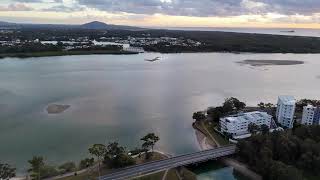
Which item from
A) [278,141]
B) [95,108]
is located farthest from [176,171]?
[95,108]

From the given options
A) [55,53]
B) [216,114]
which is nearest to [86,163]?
[216,114]

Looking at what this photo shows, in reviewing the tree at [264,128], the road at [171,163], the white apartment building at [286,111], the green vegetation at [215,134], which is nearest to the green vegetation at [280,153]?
the road at [171,163]

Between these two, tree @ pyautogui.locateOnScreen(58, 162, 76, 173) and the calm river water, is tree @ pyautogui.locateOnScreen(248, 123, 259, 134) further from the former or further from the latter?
tree @ pyautogui.locateOnScreen(58, 162, 76, 173)

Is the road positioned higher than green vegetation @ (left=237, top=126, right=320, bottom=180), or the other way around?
green vegetation @ (left=237, top=126, right=320, bottom=180)

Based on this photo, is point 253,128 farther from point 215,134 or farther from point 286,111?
point 286,111

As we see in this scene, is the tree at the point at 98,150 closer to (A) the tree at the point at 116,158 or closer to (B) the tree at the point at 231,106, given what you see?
(A) the tree at the point at 116,158

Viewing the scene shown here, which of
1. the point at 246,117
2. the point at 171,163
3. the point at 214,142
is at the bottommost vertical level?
the point at 214,142

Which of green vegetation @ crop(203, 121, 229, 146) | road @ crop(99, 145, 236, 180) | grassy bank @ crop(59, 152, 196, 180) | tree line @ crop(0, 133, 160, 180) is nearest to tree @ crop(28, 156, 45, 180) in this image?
tree line @ crop(0, 133, 160, 180)
